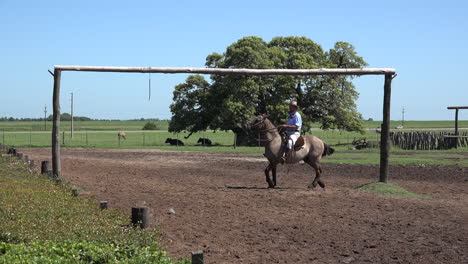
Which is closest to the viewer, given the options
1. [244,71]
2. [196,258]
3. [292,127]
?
[196,258]

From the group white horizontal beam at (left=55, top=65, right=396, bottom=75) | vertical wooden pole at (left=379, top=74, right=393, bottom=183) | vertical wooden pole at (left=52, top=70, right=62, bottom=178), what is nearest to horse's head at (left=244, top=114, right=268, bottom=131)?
white horizontal beam at (left=55, top=65, right=396, bottom=75)

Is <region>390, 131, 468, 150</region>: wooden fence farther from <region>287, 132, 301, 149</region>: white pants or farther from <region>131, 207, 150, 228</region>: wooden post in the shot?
<region>131, 207, 150, 228</region>: wooden post

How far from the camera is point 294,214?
39.6 ft

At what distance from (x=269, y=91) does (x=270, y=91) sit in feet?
0.27

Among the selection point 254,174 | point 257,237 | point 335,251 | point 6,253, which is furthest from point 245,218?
point 254,174

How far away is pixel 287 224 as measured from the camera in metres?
10.9

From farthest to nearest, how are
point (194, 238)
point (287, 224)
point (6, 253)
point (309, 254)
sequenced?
point (287, 224)
point (194, 238)
point (309, 254)
point (6, 253)

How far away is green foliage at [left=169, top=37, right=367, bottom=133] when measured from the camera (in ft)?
139

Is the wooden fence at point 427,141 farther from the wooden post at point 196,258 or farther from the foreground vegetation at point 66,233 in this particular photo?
the wooden post at point 196,258

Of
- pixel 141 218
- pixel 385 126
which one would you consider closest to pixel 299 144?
pixel 385 126

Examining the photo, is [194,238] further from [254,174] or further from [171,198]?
[254,174]

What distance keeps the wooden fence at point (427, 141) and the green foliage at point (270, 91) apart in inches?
204

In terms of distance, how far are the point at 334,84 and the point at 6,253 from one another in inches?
1578

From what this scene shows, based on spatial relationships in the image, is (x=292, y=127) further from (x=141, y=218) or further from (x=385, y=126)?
(x=141, y=218)
